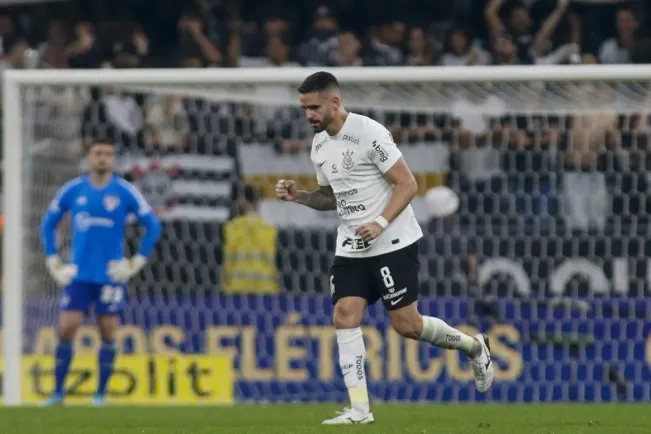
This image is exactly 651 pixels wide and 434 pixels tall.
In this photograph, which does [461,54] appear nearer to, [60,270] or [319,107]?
[60,270]

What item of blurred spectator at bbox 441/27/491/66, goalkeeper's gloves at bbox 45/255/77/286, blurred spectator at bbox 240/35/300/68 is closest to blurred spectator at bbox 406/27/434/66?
blurred spectator at bbox 441/27/491/66

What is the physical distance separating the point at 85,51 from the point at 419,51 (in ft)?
13.5

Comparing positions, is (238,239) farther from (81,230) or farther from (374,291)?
(374,291)

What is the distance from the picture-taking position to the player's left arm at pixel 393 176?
7.09 meters

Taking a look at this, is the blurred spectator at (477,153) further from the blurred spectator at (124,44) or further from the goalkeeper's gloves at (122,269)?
the blurred spectator at (124,44)

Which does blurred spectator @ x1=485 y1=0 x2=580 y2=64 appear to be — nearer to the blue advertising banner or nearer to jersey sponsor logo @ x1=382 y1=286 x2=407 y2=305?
the blue advertising banner

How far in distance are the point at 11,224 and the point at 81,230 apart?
2.92 ft

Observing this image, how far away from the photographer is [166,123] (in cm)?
1291

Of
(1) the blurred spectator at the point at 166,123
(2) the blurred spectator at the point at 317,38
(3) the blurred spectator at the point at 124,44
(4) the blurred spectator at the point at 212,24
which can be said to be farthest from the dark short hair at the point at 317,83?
(4) the blurred spectator at the point at 212,24

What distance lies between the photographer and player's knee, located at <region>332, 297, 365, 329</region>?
284 inches

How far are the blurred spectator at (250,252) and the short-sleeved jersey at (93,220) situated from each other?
1.55 meters

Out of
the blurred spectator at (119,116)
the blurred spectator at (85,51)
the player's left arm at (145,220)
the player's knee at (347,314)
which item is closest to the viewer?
the player's knee at (347,314)

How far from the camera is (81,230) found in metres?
10.9

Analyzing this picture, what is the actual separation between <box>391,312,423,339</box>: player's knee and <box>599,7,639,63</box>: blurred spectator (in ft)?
26.5
